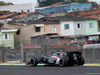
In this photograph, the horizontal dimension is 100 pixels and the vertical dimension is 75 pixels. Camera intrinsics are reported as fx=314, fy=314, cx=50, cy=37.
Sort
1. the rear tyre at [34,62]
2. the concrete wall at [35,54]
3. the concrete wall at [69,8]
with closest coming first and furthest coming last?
the rear tyre at [34,62], the concrete wall at [35,54], the concrete wall at [69,8]

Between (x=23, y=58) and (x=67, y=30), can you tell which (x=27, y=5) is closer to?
(x=67, y=30)

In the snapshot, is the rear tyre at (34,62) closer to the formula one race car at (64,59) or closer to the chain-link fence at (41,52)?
the formula one race car at (64,59)

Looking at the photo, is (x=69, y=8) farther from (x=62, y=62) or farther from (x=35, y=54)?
(x=62, y=62)

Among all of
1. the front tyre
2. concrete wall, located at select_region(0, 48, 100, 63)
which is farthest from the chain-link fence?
the front tyre

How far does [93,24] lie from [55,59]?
132 feet

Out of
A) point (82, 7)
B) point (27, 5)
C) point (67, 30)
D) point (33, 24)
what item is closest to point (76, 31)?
point (67, 30)

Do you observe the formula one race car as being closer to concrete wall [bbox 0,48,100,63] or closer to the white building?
concrete wall [bbox 0,48,100,63]
